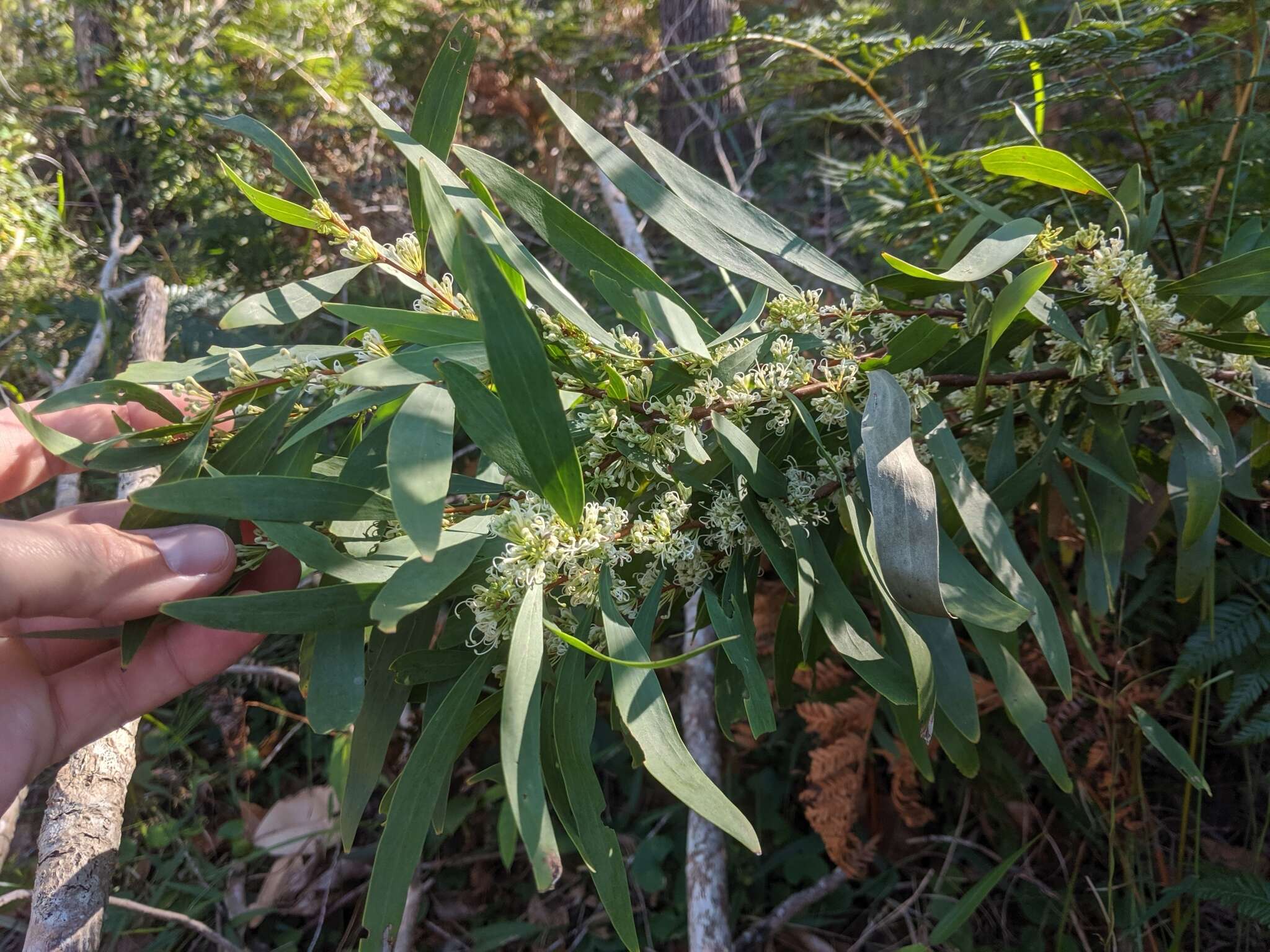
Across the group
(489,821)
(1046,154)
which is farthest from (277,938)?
(1046,154)


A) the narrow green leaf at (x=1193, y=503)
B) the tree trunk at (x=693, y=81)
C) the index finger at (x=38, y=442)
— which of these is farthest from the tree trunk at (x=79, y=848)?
the tree trunk at (x=693, y=81)

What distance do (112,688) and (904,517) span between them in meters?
0.90

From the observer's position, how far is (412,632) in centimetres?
65

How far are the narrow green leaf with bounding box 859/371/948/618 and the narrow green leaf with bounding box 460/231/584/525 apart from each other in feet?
0.64

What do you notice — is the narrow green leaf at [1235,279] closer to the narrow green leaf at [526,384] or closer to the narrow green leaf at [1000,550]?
the narrow green leaf at [1000,550]

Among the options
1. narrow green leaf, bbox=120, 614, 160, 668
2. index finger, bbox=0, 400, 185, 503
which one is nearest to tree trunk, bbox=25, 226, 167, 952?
index finger, bbox=0, 400, 185, 503

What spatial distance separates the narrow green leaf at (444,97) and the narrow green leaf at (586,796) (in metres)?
0.39

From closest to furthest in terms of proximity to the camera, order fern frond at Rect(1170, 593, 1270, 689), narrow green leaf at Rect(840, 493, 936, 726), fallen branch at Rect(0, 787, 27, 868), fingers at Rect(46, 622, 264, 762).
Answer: narrow green leaf at Rect(840, 493, 936, 726), fingers at Rect(46, 622, 264, 762), fern frond at Rect(1170, 593, 1270, 689), fallen branch at Rect(0, 787, 27, 868)

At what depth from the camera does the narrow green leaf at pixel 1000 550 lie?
0.59 m

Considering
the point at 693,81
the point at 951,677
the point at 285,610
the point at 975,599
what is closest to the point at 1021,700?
the point at 951,677

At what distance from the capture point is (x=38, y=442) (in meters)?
0.81

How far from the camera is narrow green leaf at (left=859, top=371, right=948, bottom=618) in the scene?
17.9 inches

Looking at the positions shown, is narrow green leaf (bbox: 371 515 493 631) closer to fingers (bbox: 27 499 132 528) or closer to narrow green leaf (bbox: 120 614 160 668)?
narrow green leaf (bbox: 120 614 160 668)

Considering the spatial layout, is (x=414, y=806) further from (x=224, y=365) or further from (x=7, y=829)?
(x=7, y=829)
